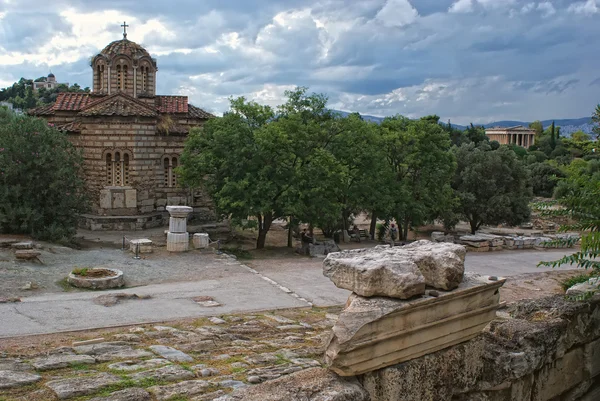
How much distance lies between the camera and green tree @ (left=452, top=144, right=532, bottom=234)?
3212cm

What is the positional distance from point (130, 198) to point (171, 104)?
6.19m

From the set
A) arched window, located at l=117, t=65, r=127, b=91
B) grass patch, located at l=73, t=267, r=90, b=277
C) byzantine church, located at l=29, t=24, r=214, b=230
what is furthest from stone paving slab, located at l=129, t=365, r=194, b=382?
arched window, located at l=117, t=65, r=127, b=91

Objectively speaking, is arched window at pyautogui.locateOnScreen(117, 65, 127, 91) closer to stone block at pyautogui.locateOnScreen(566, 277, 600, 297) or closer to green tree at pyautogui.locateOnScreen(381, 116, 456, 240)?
green tree at pyautogui.locateOnScreen(381, 116, 456, 240)

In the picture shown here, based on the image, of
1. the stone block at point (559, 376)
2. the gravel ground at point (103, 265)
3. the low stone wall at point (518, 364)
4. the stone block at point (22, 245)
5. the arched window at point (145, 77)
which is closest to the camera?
the low stone wall at point (518, 364)

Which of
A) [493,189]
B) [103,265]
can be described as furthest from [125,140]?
[493,189]

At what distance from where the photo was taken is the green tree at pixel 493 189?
32125 mm

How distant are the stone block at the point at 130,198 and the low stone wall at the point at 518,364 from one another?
21801mm

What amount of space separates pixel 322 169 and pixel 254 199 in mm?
2807

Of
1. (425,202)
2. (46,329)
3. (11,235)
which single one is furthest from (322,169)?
(46,329)

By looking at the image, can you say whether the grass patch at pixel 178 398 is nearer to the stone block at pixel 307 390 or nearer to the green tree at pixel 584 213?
the stone block at pixel 307 390

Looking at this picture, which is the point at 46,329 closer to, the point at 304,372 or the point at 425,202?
the point at 304,372

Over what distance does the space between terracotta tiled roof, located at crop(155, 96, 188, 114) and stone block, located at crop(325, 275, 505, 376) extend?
26.0 meters

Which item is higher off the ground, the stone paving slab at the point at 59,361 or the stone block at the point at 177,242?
the stone paving slab at the point at 59,361

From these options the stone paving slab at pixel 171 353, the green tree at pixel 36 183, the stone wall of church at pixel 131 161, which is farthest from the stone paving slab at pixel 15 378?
the stone wall of church at pixel 131 161
